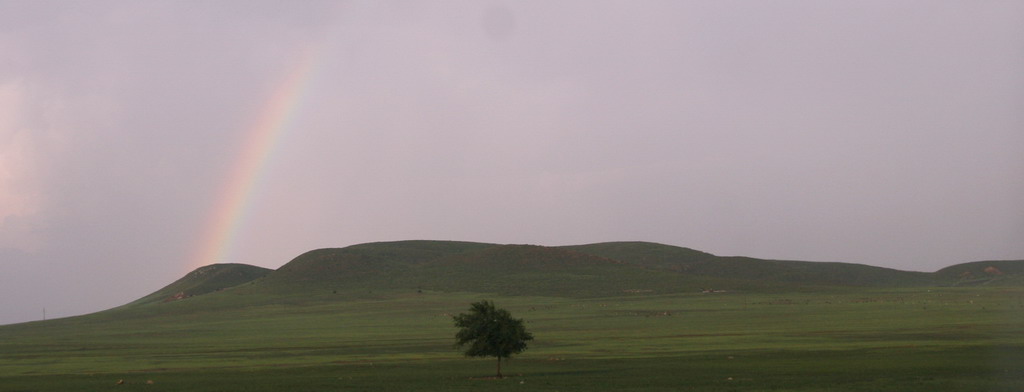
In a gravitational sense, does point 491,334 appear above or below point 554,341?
above

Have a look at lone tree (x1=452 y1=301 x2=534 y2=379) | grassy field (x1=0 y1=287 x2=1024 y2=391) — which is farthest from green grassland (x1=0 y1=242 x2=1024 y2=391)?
lone tree (x1=452 y1=301 x2=534 y2=379)

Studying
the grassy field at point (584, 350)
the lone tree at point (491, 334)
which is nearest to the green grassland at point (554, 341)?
the grassy field at point (584, 350)

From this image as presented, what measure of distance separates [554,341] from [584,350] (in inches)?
414

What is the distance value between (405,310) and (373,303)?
16183 millimetres

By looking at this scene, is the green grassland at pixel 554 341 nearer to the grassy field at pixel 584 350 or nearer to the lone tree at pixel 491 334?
the grassy field at pixel 584 350

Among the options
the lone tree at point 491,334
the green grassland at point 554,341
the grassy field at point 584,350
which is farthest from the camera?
the lone tree at point 491,334

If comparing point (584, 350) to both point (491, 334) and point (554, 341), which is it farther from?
point (491, 334)

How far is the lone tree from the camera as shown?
48125 mm

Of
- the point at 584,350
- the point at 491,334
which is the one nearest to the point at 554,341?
the point at 584,350

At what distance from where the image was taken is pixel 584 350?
61.5 m

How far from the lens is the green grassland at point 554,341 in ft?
141

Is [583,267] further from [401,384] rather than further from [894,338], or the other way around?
[401,384]

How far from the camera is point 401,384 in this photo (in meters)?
43.2

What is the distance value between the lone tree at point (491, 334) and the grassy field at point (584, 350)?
1.43 metres
